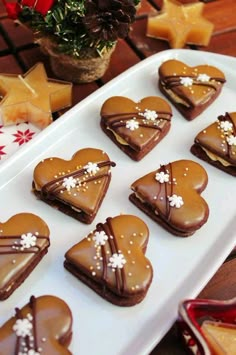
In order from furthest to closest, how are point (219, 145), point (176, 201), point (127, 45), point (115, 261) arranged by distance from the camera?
1. point (127, 45)
2. point (219, 145)
3. point (176, 201)
4. point (115, 261)

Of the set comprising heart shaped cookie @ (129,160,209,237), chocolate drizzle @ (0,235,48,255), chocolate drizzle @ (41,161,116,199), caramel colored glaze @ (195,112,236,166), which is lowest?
chocolate drizzle @ (0,235,48,255)

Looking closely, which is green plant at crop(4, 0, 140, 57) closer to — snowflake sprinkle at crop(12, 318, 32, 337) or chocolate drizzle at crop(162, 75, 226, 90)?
chocolate drizzle at crop(162, 75, 226, 90)

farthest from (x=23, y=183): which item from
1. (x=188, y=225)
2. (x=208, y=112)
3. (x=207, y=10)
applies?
(x=207, y=10)

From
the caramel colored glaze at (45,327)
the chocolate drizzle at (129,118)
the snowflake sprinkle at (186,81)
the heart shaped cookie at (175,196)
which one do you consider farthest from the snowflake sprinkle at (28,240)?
the snowflake sprinkle at (186,81)

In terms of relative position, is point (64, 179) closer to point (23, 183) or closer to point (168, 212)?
point (23, 183)

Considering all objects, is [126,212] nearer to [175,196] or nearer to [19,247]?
[175,196]

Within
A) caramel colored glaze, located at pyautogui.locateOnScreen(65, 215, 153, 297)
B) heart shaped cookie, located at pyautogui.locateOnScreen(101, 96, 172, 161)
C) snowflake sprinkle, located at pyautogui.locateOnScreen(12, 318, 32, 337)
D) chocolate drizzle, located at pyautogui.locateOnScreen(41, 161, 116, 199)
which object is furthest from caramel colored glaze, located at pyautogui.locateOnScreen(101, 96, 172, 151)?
snowflake sprinkle, located at pyautogui.locateOnScreen(12, 318, 32, 337)

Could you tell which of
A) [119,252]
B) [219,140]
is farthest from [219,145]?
[119,252]
